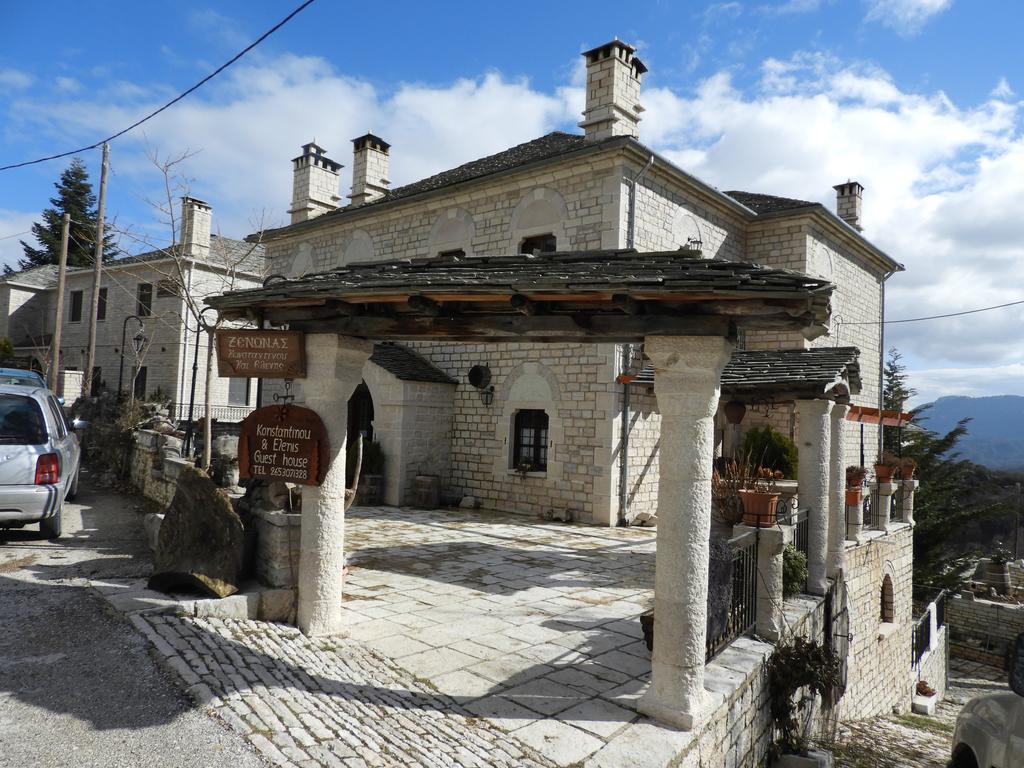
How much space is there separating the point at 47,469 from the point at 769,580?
7.12 m

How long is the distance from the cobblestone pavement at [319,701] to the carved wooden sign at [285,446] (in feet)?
3.65

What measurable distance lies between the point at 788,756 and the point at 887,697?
6.69 m

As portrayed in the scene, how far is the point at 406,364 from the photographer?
13031 mm

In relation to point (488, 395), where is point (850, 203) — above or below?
above

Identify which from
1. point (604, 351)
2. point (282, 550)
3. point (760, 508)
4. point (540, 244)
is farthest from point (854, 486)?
point (282, 550)

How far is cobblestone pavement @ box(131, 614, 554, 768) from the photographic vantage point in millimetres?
3223

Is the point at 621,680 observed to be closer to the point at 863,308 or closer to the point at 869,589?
the point at 869,589

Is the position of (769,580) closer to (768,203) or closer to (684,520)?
(684,520)

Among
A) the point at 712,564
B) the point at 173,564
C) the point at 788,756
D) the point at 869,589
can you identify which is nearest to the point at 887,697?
the point at 869,589

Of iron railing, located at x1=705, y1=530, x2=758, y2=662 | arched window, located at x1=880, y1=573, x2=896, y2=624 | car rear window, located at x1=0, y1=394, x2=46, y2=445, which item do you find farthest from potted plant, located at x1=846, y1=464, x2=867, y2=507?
car rear window, located at x1=0, y1=394, x2=46, y2=445

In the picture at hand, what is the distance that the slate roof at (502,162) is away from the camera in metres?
12.3

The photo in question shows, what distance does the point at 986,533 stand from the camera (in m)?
31.8

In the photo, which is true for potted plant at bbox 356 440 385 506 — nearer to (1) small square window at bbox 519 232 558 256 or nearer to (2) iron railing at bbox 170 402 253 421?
(1) small square window at bbox 519 232 558 256

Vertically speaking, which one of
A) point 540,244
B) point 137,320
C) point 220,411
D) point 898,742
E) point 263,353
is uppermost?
point 540,244
